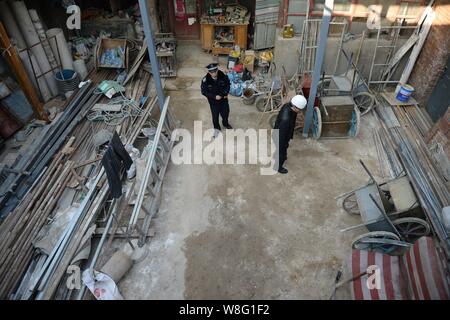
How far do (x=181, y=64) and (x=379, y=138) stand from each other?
6979 mm

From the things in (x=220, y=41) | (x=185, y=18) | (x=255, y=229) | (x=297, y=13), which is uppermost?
(x=297, y=13)

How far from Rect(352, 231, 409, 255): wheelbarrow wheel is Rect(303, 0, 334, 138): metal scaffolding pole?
10.3 feet

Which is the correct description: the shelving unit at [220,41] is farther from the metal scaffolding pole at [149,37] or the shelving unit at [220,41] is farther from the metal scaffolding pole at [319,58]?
the metal scaffolding pole at [319,58]

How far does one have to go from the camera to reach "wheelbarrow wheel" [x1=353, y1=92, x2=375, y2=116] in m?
7.84

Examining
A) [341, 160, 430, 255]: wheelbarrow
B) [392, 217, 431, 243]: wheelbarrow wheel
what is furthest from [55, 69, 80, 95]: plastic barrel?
[392, 217, 431, 243]: wheelbarrow wheel

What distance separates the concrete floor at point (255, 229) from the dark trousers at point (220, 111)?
139 centimetres

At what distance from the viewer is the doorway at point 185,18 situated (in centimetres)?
1090

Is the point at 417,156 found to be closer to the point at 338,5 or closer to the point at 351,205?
the point at 351,205

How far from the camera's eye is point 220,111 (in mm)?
7387

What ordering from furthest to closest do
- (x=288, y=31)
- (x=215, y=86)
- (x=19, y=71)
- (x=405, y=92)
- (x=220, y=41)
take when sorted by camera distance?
(x=220, y=41)
(x=288, y=31)
(x=405, y=92)
(x=19, y=71)
(x=215, y=86)

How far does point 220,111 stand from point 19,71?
17.1ft

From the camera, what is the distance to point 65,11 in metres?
11.0

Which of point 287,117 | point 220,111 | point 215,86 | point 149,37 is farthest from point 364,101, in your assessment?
point 149,37

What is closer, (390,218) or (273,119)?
(390,218)
